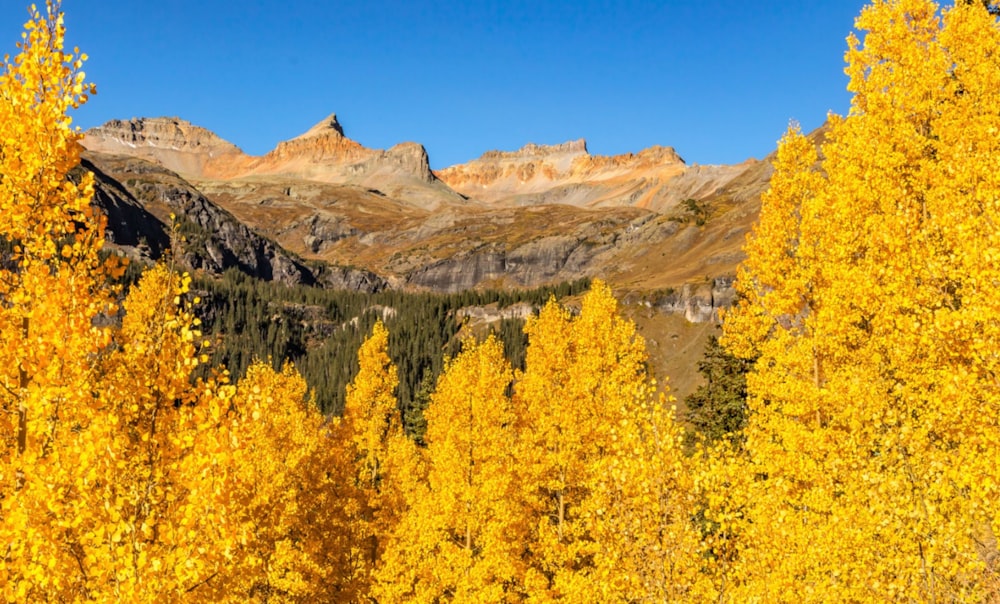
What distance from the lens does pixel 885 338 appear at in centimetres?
1398

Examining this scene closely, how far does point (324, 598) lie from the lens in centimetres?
2436

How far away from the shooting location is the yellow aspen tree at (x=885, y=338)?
9047mm

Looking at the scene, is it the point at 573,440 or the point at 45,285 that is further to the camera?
the point at 573,440

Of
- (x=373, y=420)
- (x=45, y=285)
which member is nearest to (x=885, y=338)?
(x=45, y=285)

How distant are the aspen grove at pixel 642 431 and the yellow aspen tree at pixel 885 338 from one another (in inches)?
3.4

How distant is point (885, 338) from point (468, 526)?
1650cm

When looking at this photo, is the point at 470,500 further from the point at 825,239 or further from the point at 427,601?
the point at 825,239

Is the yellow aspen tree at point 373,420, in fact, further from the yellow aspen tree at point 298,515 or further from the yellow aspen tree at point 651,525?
the yellow aspen tree at point 651,525

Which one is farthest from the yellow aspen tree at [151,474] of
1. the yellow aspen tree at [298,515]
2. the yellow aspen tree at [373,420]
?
the yellow aspen tree at [373,420]

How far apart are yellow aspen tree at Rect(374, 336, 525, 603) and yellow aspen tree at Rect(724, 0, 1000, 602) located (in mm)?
9961

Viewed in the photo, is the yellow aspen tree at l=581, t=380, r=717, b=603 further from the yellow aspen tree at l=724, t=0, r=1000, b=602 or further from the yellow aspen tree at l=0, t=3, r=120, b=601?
the yellow aspen tree at l=0, t=3, r=120, b=601

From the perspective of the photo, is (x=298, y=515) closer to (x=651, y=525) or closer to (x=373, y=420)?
(x=373, y=420)

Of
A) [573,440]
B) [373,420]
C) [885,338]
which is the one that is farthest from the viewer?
[373,420]

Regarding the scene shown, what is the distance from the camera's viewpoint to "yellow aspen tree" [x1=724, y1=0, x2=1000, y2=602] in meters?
9.05
